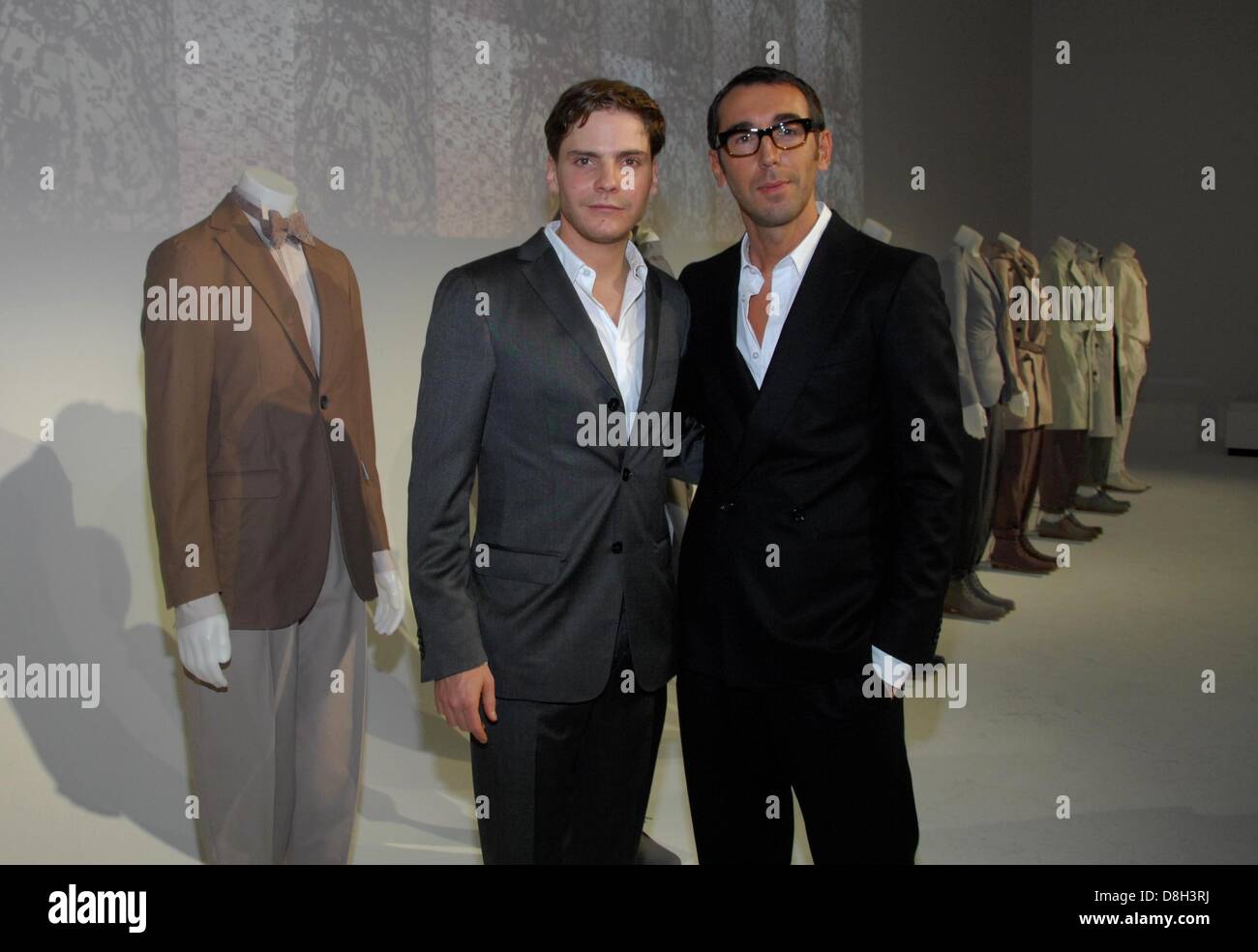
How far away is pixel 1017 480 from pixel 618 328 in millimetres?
4668

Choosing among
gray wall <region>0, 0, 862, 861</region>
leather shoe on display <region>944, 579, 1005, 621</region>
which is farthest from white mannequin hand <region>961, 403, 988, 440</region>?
gray wall <region>0, 0, 862, 861</region>

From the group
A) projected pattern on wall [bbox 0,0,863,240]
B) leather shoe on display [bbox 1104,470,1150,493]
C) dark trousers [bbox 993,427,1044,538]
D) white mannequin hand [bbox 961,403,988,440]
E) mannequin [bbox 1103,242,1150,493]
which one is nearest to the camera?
projected pattern on wall [bbox 0,0,863,240]

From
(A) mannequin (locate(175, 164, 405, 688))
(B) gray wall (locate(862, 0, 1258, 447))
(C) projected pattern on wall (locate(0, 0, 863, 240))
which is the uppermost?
(B) gray wall (locate(862, 0, 1258, 447))

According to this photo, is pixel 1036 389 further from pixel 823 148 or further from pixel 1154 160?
pixel 823 148

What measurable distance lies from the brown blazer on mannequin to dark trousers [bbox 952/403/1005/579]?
368 cm

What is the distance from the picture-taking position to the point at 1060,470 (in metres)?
7.21

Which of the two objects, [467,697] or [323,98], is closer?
[467,697]

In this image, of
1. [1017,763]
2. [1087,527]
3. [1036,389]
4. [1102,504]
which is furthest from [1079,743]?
[1102,504]

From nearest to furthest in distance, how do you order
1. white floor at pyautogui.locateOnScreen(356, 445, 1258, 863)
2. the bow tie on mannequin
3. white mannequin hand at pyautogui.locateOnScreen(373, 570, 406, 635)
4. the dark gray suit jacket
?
the dark gray suit jacket < the bow tie on mannequin < white mannequin hand at pyautogui.locateOnScreen(373, 570, 406, 635) < white floor at pyautogui.locateOnScreen(356, 445, 1258, 863)

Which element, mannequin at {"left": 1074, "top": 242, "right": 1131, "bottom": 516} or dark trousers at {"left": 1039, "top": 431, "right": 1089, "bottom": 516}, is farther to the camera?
dark trousers at {"left": 1039, "top": 431, "right": 1089, "bottom": 516}

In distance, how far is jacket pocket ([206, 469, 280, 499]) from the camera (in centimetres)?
229

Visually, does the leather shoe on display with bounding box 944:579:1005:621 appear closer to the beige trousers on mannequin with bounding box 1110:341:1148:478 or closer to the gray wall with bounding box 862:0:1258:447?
the beige trousers on mannequin with bounding box 1110:341:1148:478

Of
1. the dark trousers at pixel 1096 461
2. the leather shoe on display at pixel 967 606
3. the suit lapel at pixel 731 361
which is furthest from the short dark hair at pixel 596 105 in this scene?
the dark trousers at pixel 1096 461

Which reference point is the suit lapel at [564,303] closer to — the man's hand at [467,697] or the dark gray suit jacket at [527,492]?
the dark gray suit jacket at [527,492]
